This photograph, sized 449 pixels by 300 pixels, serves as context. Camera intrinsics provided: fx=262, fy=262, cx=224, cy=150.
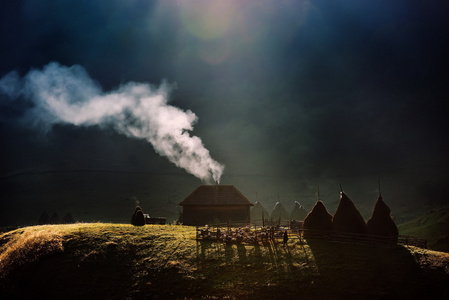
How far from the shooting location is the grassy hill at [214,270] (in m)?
16.8

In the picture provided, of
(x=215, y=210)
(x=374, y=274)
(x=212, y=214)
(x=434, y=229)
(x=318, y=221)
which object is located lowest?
(x=374, y=274)

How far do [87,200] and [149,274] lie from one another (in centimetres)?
8881

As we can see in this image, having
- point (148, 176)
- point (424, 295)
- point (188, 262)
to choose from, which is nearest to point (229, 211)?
point (188, 262)

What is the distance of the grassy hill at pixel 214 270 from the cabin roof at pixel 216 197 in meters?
20.0

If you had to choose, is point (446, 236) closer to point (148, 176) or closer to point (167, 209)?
point (167, 209)

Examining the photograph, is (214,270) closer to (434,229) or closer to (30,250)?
(30,250)

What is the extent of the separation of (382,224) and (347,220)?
4.12 m

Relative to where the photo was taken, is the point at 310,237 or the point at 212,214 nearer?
the point at 310,237

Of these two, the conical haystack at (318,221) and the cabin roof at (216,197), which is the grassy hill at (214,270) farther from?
the cabin roof at (216,197)

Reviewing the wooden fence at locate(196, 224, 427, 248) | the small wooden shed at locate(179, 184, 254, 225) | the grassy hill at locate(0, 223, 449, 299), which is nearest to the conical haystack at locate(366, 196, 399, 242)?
the wooden fence at locate(196, 224, 427, 248)

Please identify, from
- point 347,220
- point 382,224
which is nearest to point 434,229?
point 382,224

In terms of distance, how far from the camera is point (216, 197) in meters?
46.5

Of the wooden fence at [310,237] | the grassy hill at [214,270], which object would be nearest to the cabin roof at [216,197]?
the wooden fence at [310,237]

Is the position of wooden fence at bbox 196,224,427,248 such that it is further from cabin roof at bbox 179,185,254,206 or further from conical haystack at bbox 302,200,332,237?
cabin roof at bbox 179,185,254,206
